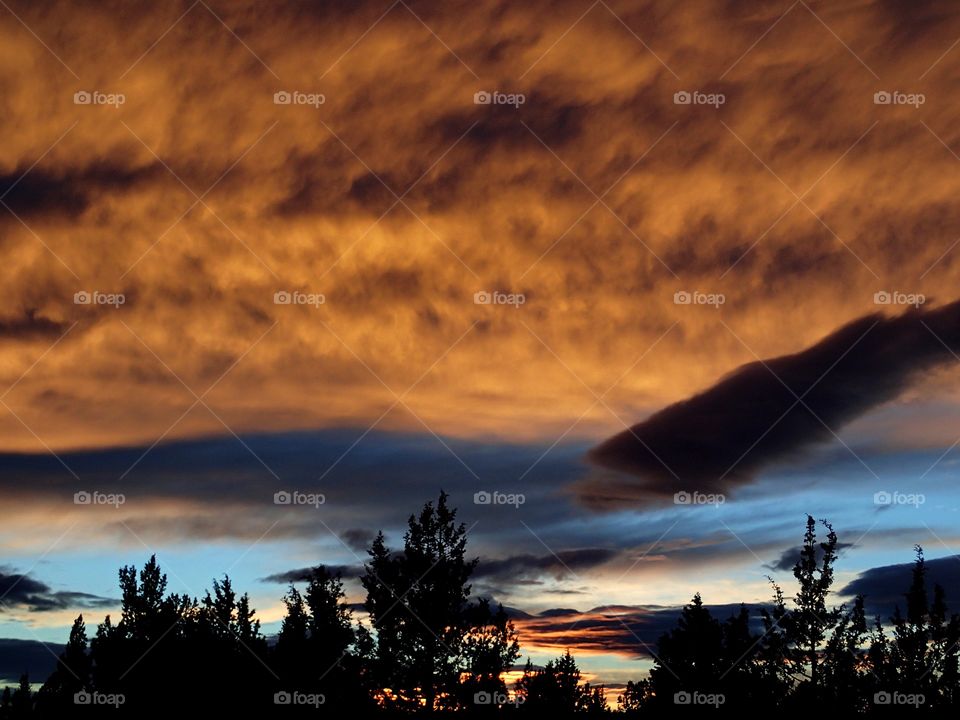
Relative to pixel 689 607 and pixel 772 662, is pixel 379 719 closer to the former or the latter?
pixel 772 662

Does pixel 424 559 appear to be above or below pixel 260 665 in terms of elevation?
above

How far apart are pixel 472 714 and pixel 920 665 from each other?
26.8 metres

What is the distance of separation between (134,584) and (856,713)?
5886cm

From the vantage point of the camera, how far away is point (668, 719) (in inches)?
1052

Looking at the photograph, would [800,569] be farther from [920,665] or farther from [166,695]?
[166,695]

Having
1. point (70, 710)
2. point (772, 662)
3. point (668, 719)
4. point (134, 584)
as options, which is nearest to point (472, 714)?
point (668, 719)

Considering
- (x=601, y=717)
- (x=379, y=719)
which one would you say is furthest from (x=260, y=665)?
(x=601, y=717)

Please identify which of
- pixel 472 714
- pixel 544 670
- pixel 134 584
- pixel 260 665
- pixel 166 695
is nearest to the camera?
pixel 472 714

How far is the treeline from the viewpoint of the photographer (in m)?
39.3

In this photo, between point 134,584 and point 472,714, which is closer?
point 472,714

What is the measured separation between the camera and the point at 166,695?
37719mm

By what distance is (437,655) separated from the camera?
51625mm

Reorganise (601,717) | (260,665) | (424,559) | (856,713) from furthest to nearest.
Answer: (424,559) → (260,665) → (601,717) → (856,713)

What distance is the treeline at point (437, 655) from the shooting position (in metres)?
39.3
